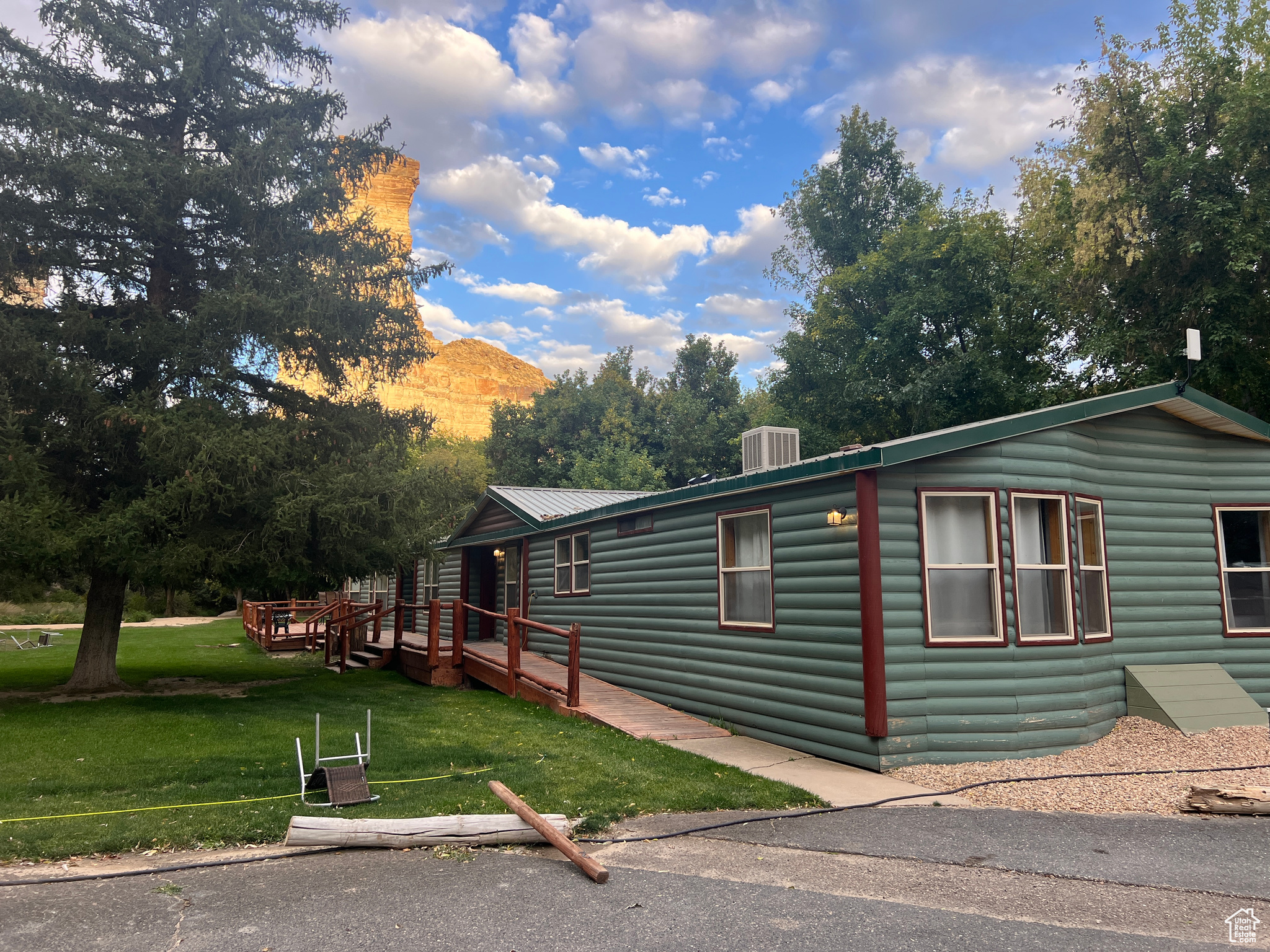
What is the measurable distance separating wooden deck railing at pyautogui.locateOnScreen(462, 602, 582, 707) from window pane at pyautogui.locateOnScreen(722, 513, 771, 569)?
2145mm

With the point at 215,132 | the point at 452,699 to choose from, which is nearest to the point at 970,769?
the point at 452,699

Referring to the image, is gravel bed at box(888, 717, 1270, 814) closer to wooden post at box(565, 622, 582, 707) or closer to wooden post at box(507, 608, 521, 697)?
wooden post at box(565, 622, 582, 707)

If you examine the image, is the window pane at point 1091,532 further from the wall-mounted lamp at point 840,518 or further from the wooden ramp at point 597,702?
the wooden ramp at point 597,702

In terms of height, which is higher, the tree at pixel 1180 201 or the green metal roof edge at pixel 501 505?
the tree at pixel 1180 201

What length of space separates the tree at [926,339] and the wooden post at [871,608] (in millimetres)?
16260

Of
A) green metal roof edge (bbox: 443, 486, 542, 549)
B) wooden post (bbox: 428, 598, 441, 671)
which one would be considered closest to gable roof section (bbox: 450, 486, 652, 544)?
green metal roof edge (bbox: 443, 486, 542, 549)

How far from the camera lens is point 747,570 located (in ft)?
31.2

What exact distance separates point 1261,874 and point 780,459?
6.91m

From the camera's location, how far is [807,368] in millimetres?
28922

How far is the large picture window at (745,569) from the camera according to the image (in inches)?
Result: 363

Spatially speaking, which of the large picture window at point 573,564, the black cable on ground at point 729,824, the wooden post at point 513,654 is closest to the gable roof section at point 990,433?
the large picture window at point 573,564

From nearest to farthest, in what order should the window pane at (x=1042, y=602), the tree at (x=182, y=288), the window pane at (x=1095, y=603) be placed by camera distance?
the window pane at (x=1042, y=602) < the window pane at (x=1095, y=603) < the tree at (x=182, y=288)

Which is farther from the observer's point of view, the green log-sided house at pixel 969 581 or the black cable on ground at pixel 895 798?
the green log-sided house at pixel 969 581

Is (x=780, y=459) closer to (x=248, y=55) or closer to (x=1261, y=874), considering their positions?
(x=1261, y=874)
